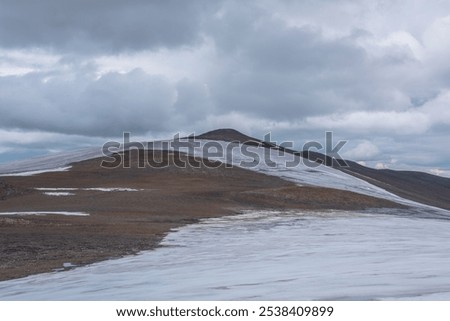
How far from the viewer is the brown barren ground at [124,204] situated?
25.4m

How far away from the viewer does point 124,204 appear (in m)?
52.1

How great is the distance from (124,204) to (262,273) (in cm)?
3617

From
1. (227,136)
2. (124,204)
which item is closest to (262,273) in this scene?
(124,204)

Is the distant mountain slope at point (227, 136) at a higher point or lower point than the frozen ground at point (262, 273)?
higher

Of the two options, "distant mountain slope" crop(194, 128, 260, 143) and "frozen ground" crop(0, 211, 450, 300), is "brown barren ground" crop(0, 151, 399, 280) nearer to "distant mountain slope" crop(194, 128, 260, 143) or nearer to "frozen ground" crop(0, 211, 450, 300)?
"frozen ground" crop(0, 211, 450, 300)

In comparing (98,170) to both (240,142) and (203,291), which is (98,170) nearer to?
(240,142)

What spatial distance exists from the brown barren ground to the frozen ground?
2.49 meters

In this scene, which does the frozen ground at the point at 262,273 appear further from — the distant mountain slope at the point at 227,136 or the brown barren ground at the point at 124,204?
the distant mountain slope at the point at 227,136

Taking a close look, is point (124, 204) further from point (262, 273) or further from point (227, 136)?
point (227, 136)

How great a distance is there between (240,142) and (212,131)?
15.3 meters

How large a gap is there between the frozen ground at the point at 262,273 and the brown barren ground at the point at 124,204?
8.17 feet

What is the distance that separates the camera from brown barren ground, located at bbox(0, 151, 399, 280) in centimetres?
2538

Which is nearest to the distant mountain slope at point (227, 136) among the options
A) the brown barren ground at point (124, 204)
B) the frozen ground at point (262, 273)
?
the brown barren ground at point (124, 204)

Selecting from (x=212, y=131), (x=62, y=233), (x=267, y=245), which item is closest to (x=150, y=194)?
(x=62, y=233)
